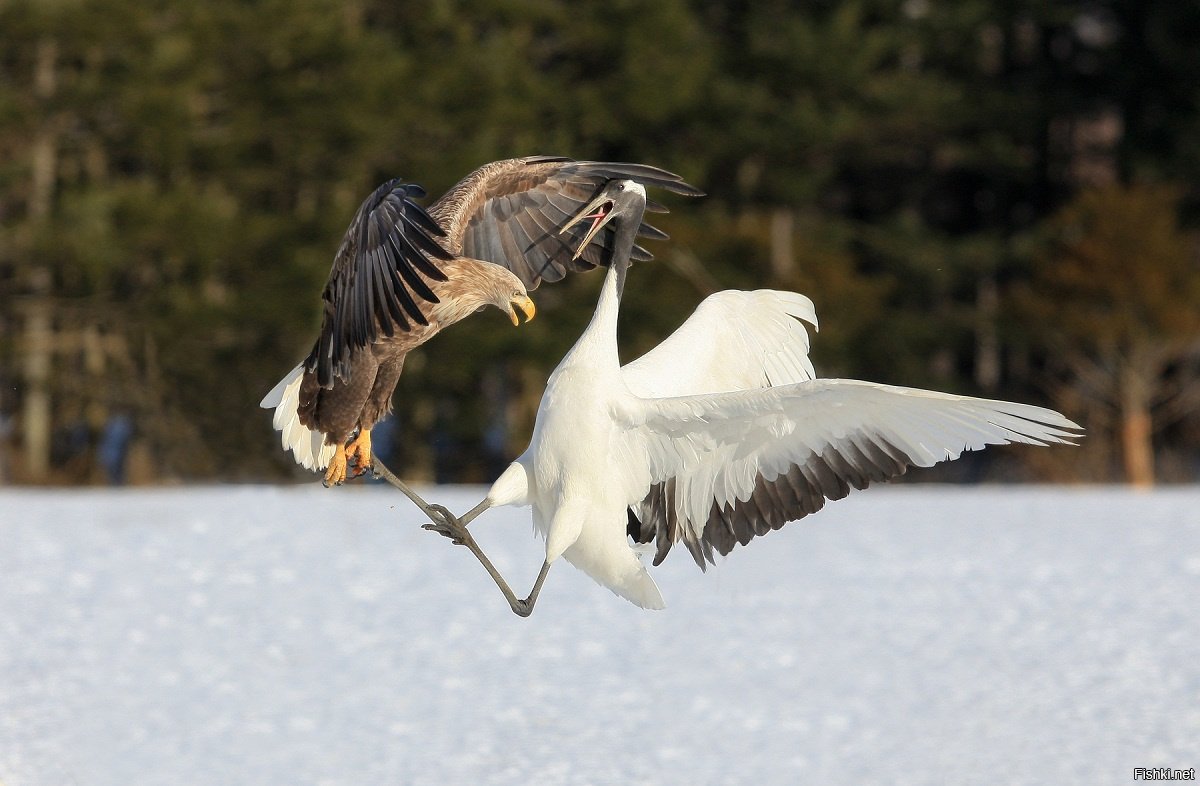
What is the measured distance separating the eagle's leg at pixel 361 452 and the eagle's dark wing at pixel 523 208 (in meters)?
0.79

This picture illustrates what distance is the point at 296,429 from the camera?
621 centimetres

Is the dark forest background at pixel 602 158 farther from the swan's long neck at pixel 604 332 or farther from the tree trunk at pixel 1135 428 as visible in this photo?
the swan's long neck at pixel 604 332

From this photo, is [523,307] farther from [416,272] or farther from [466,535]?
[466,535]

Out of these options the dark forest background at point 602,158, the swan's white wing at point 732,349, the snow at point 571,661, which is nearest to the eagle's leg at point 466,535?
the swan's white wing at point 732,349

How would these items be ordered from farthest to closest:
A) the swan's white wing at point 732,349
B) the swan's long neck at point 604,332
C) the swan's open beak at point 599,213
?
1. the swan's white wing at point 732,349
2. the swan's open beak at point 599,213
3. the swan's long neck at point 604,332

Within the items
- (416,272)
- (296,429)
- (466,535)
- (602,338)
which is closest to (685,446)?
(602,338)

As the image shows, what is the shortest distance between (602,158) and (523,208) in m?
15.9

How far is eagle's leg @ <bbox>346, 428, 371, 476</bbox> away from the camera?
19.4ft

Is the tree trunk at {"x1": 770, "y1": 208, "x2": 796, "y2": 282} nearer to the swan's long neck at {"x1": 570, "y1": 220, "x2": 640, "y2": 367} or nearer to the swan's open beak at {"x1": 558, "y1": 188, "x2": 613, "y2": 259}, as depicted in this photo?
the swan's open beak at {"x1": 558, "y1": 188, "x2": 613, "y2": 259}

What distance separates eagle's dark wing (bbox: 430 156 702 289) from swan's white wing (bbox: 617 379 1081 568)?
1054mm

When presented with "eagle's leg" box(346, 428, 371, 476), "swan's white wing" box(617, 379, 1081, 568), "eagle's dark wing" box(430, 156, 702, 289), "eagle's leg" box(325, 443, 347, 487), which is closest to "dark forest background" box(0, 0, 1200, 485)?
"eagle's dark wing" box(430, 156, 702, 289)

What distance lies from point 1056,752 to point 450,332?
1291 cm

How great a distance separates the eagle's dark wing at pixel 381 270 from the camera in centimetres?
549

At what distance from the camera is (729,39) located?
24.2 meters
